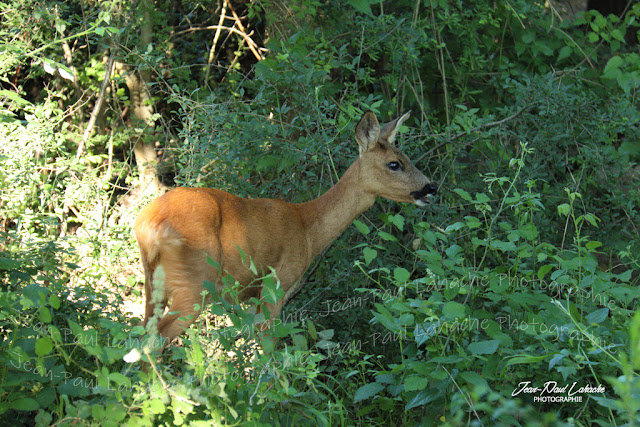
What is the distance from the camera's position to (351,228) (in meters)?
5.04

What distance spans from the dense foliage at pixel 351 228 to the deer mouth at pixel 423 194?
178 millimetres

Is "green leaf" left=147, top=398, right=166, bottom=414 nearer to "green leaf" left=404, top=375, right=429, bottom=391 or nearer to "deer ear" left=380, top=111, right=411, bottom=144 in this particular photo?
"green leaf" left=404, top=375, right=429, bottom=391

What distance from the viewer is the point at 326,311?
15.3 ft

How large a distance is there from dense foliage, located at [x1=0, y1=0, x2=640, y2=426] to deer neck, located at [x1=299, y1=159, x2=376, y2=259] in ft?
0.68

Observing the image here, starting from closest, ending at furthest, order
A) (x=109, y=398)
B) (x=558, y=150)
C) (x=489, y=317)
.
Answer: (x=109, y=398) < (x=489, y=317) < (x=558, y=150)

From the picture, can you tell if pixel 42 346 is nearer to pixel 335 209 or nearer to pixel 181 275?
pixel 181 275

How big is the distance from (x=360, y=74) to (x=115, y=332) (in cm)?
331

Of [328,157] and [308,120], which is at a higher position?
[308,120]

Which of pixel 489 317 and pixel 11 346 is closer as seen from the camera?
pixel 11 346

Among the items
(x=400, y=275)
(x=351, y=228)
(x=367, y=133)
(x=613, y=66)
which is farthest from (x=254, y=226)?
(x=613, y=66)

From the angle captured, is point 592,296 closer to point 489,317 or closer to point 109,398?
point 489,317

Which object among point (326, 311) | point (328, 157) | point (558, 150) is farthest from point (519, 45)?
point (326, 311)

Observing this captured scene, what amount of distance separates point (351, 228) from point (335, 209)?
0.31 meters
